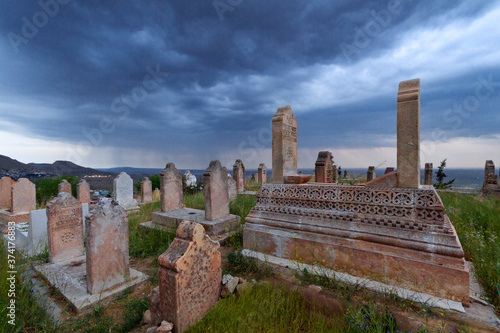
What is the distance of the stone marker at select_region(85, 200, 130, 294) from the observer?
3.23 m

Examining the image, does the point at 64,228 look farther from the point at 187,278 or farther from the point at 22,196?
the point at 22,196

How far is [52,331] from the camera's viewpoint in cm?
244

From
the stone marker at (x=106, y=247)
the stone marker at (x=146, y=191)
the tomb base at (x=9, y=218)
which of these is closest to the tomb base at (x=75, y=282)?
the stone marker at (x=106, y=247)

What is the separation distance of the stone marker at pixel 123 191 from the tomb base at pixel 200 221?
4.38 meters

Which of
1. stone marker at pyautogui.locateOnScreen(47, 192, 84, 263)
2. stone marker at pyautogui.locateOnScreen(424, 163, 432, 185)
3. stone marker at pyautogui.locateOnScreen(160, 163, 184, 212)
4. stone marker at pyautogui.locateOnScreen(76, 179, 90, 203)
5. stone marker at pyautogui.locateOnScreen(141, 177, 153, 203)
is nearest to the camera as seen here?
stone marker at pyautogui.locateOnScreen(47, 192, 84, 263)

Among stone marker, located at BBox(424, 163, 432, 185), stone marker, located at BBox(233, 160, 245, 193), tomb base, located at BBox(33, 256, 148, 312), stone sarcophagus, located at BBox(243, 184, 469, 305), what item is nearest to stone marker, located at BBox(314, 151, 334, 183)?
stone sarcophagus, located at BBox(243, 184, 469, 305)

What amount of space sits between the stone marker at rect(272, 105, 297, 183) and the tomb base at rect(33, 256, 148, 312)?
307cm

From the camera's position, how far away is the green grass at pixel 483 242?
8.81ft

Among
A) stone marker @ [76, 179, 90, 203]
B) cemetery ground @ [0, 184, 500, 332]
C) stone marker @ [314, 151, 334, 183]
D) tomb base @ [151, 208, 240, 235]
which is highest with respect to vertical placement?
stone marker @ [314, 151, 334, 183]

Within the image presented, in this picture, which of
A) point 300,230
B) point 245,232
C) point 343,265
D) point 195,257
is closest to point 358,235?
point 343,265

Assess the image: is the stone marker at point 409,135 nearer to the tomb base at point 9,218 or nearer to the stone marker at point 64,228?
the stone marker at point 64,228

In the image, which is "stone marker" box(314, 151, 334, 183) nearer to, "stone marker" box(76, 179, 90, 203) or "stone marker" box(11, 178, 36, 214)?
"stone marker" box(11, 178, 36, 214)

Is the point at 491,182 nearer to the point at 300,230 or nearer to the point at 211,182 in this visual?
the point at 300,230

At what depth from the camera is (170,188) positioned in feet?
23.8
